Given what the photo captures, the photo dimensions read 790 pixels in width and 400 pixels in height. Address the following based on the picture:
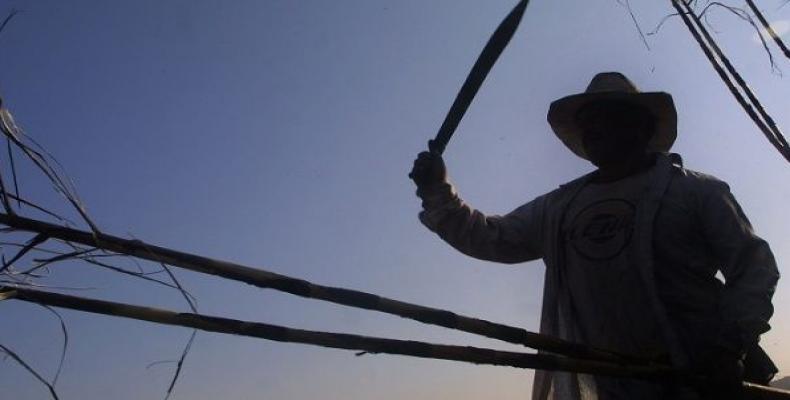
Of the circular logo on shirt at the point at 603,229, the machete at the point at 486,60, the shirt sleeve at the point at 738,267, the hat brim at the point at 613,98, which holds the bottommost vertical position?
the shirt sleeve at the point at 738,267

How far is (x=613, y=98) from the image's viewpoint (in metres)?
3.69

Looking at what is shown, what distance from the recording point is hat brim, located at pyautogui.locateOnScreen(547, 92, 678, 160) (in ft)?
12.1

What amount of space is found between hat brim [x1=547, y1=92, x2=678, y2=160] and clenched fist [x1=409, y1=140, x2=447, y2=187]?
2.95 feet

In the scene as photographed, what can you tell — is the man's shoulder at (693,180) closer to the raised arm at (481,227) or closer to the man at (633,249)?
the man at (633,249)

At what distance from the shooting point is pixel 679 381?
2.86 meters

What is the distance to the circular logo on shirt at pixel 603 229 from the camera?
10.9 ft

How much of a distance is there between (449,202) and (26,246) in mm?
2308

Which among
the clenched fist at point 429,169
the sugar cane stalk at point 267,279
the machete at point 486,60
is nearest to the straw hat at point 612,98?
the clenched fist at point 429,169

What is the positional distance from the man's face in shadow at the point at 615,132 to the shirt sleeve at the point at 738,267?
0.48 meters

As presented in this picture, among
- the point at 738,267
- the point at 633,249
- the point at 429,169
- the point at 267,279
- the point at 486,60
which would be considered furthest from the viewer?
the point at 429,169

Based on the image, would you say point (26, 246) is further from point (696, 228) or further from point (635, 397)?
point (696, 228)

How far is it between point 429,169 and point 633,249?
111cm

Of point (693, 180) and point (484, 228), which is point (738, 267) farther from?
point (484, 228)

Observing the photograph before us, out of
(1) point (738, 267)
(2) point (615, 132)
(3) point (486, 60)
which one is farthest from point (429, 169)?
(1) point (738, 267)
